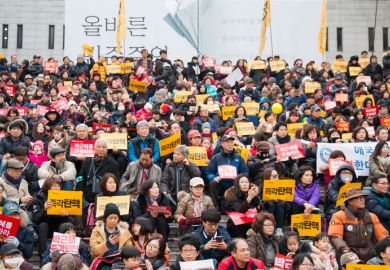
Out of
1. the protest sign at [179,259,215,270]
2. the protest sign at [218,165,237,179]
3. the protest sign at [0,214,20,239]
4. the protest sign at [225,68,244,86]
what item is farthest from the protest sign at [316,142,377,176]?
the protest sign at [225,68,244,86]

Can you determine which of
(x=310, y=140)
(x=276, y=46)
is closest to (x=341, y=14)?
(x=276, y=46)

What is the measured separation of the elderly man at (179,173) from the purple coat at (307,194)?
5.49ft

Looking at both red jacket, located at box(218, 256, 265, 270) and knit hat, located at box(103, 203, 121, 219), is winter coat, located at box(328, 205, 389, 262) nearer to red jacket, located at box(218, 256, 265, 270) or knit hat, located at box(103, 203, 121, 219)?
red jacket, located at box(218, 256, 265, 270)

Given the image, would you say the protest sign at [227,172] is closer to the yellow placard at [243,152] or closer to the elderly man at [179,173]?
the elderly man at [179,173]

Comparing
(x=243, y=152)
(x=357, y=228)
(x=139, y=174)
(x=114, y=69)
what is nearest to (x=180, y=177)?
(x=139, y=174)

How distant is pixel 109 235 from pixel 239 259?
1.88m

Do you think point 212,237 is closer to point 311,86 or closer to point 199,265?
point 199,265

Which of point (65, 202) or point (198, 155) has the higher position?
point (198, 155)

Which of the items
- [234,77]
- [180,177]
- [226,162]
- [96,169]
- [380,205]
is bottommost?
[380,205]

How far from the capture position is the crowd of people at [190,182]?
1000 cm

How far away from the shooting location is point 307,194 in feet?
39.9

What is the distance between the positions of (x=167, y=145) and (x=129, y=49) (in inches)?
647

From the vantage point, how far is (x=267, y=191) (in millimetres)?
11844

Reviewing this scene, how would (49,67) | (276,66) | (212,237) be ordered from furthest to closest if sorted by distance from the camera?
(49,67)
(276,66)
(212,237)
